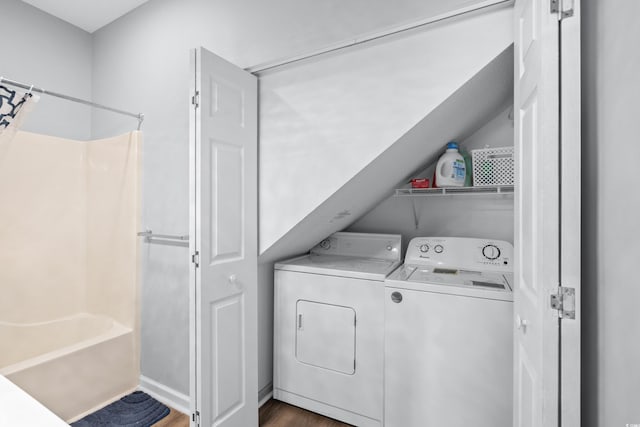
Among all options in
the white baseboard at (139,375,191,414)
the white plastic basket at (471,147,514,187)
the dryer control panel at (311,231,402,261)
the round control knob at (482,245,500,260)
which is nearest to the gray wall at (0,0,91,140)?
the white baseboard at (139,375,191,414)

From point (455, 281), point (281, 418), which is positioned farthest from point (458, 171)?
point (281, 418)

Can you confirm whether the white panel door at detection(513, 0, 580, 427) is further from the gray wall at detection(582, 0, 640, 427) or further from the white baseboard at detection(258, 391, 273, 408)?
the white baseboard at detection(258, 391, 273, 408)

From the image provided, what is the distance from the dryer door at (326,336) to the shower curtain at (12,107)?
1937 millimetres

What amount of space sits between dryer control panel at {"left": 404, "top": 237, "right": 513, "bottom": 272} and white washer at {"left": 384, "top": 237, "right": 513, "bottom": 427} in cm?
2

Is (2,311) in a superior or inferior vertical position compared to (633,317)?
inferior

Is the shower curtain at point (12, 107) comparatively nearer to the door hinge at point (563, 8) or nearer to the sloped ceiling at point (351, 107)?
the sloped ceiling at point (351, 107)

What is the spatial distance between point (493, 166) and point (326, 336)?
56.9 inches

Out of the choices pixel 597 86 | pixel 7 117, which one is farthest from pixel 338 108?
pixel 7 117

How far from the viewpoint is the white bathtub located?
5.92ft

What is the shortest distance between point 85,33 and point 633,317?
12.6ft

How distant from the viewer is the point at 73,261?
2.52 m

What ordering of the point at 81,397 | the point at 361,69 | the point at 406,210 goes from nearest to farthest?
the point at 361,69
the point at 81,397
the point at 406,210

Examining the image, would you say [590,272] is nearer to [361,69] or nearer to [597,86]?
[597,86]

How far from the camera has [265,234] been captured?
70.9 inches
